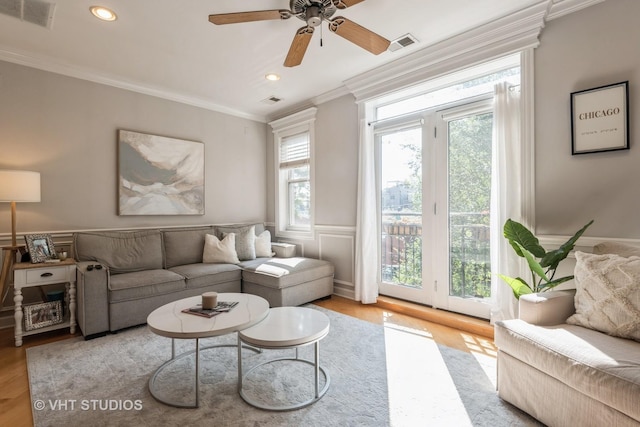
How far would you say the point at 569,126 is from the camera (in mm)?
2400

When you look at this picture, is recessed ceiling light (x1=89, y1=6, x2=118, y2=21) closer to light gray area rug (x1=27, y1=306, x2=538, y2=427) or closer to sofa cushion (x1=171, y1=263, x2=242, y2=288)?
sofa cushion (x1=171, y1=263, x2=242, y2=288)

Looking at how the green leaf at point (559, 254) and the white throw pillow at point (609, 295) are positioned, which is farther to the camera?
the green leaf at point (559, 254)

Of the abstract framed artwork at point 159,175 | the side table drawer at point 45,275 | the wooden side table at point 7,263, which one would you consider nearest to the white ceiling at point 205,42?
the abstract framed artwork at point 159,175

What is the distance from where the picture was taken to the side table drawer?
2.73 metres

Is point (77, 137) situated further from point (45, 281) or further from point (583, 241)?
point (583, 241)

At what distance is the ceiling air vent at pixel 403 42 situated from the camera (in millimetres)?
2848

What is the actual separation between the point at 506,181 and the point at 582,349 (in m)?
1.56

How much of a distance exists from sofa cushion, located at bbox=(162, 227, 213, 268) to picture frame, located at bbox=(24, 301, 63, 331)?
107 centimetres

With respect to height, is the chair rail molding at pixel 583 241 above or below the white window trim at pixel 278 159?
below

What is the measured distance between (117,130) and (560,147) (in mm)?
4480

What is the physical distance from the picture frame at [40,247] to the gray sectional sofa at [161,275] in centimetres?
20

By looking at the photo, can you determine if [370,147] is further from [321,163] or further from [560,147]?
[560,147]

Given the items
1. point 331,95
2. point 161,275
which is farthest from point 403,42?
point 161,275

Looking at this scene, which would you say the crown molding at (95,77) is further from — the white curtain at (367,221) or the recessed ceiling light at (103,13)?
the white curtain at (367,221)
